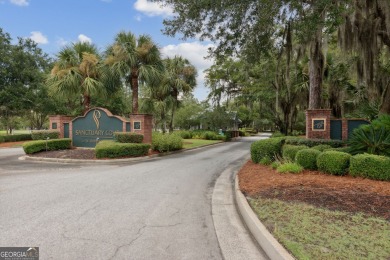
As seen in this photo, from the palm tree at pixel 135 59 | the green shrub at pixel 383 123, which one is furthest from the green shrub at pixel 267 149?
the palm tree at pixel 135 59

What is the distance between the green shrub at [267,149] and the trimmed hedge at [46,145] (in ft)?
37.7

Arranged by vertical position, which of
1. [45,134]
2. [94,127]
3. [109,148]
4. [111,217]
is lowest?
[111,217]

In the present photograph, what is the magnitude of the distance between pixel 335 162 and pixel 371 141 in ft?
5.85

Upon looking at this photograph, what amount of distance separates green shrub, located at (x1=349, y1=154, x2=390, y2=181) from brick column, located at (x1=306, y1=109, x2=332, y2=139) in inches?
183

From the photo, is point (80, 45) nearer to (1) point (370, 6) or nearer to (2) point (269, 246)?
(1) point (370, 6)

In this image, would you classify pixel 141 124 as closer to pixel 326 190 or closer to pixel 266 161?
pixel 266 161

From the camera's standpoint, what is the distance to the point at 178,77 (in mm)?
27266

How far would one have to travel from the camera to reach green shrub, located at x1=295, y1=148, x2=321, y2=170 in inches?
331

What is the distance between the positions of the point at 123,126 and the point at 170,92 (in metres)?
11.7

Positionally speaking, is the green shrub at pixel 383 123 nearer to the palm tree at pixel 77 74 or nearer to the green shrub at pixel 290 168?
the green shrub at pixel 290 168

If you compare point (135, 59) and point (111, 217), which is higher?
point (135, 59)

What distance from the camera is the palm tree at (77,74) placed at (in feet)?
59.2

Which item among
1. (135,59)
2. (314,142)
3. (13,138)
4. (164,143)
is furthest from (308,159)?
(13,138)

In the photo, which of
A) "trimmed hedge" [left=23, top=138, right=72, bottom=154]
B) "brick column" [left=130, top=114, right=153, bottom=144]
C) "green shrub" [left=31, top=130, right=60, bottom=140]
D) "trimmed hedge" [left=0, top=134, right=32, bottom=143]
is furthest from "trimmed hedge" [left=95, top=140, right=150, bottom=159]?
"trimmed hedge" [left=0, top=134, right=32, bottom=143]
